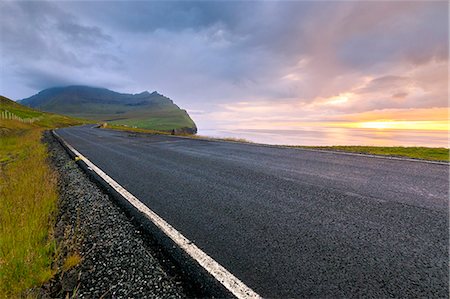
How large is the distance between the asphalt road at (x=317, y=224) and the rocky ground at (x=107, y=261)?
1.81 ft

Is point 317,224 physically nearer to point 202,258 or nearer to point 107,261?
point 202,258

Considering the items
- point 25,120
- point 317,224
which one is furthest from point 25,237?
point 25,120

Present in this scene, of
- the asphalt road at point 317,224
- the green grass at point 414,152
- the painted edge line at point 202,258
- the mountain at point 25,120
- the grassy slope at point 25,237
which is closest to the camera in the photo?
the painted edge line at point 202,258

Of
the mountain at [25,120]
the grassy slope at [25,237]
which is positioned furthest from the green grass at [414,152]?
the mountain at [25,120]

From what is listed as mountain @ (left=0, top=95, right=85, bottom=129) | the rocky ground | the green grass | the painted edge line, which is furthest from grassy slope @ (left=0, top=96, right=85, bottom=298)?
mountain @ (left=0, top=95, right=85, bottom=129)

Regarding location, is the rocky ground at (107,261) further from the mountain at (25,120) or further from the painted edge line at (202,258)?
the mountain at (25,120)

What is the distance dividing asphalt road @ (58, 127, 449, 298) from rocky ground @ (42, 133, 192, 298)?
551 millimetres

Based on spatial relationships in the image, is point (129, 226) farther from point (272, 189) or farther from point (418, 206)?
point (418, 206)

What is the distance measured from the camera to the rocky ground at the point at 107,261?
6.83 ft

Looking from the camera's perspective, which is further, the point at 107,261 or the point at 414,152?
the point at 414,152

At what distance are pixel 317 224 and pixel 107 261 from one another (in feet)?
8.80

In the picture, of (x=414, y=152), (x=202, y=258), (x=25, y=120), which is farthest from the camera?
(x=25, y=120)

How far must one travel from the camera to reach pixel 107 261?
8.22 feet

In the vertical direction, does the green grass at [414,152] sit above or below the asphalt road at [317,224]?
above
